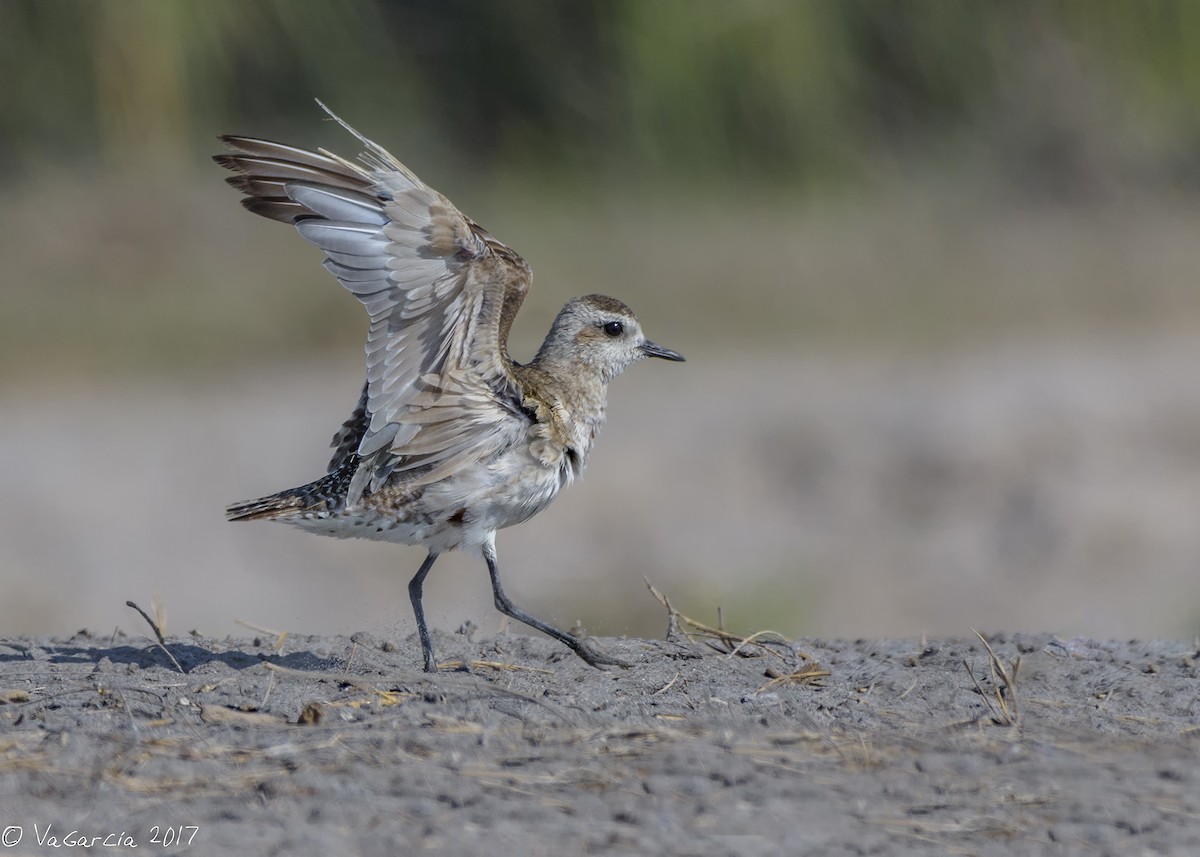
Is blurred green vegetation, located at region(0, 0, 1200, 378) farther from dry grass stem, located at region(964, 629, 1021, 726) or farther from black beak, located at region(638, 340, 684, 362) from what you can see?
dry grass stem, located at region(964, 629, 1021, 726)

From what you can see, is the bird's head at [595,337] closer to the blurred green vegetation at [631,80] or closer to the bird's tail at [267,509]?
the bird's tail at [267,509]

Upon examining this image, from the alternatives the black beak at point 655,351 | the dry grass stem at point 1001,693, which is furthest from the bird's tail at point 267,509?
the dry grass stem at point 1001,693

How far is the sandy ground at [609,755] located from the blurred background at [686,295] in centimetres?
513

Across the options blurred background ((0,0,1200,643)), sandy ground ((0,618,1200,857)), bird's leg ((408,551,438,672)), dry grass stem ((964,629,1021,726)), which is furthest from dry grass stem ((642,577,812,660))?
blurred background ((0,0,1200,643))

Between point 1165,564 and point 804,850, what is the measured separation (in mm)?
9060

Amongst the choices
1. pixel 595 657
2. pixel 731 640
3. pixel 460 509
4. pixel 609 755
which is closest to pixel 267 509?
pixel 460 509

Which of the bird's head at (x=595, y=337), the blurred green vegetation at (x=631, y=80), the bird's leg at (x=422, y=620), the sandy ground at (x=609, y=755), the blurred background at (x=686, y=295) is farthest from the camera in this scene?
the blurred green vegetation at (x=631, y=80)

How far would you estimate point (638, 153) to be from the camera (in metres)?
17.2

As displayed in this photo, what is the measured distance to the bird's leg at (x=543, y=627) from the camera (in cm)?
625

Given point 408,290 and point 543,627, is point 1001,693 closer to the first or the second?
point 543,627

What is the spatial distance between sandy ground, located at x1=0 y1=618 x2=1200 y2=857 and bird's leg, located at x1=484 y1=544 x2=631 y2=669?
3.1 inches

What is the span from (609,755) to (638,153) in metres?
13.1

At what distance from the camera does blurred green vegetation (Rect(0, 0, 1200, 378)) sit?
16.4m

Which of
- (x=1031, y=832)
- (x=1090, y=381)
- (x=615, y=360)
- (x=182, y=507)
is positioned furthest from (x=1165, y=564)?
(x=1031, y=832)
